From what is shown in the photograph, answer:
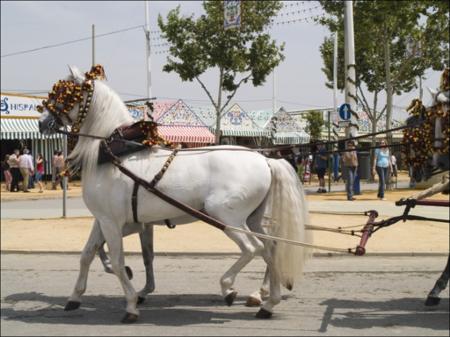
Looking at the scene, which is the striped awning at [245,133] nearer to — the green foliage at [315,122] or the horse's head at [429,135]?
the green foliage at [315,122]

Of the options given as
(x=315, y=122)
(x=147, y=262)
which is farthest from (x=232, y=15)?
(x=315, y=122)

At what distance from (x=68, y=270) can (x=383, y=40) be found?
58.1 ft

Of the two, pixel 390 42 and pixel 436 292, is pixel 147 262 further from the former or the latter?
pixel 390 42

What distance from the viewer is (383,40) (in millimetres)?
22297

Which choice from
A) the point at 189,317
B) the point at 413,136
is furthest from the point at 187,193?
the point at 413,136

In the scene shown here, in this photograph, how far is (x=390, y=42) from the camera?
25.0 meters

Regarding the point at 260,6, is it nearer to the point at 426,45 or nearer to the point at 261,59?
the point at 261,59

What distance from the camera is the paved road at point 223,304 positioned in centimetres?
515

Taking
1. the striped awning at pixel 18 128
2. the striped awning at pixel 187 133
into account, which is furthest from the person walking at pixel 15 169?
the striped awning at pixel 187 133

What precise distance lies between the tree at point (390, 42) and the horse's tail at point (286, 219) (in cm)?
1030

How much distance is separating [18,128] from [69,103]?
75.5 feet

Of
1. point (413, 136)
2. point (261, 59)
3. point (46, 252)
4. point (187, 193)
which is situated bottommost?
point (46, 252)

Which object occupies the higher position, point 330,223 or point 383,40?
point 383,40

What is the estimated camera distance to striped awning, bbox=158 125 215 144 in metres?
29.2
